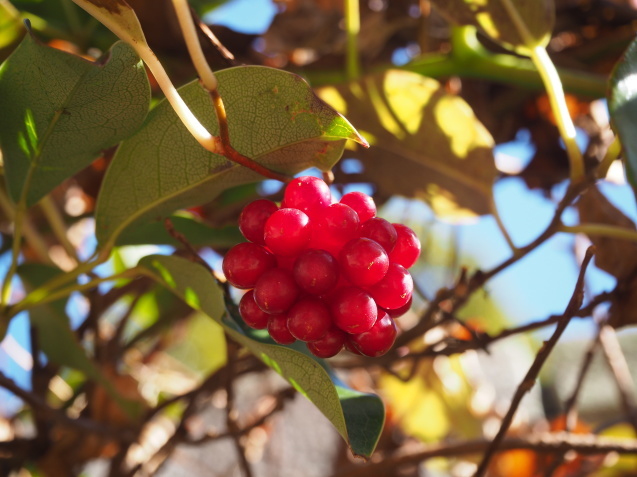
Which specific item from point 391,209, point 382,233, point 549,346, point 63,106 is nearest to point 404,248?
point 382,233

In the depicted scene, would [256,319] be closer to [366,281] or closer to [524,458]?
[366,281]

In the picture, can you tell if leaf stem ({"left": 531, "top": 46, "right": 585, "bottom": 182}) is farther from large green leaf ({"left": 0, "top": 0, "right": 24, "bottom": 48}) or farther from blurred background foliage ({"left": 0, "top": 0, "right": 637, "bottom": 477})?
large green leaf ({"left": 0, "top": 0, "right": 24, "bottom": 48})

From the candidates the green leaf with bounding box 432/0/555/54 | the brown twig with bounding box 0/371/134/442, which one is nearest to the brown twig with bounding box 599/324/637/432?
the green leaf with bounding box 432/0/555/54

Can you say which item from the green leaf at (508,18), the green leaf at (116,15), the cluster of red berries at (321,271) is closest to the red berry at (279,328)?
the cluster of red berries at (321,271)

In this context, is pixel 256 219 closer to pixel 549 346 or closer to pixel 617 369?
pixel 549 346

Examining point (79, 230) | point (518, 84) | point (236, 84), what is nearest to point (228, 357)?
point (236, 84)

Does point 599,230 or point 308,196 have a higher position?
point 308,196

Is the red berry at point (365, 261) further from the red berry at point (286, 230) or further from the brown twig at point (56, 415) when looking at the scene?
the brown twig at point (56, 415)
